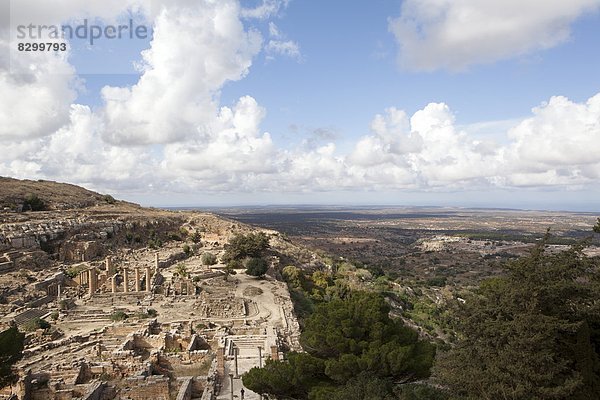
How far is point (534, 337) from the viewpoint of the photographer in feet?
30.8

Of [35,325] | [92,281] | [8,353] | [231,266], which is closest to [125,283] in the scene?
[92,281]

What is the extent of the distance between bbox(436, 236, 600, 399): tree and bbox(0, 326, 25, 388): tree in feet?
40.1

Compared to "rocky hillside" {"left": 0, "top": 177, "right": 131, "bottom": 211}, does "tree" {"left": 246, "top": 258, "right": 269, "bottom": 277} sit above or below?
below

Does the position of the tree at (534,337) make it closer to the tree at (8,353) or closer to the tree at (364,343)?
the tree at (364,343)

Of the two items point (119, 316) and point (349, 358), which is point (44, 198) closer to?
point (119, 316)

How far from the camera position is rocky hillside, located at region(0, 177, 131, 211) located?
47938 mm

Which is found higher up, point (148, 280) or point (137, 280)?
point (137, 280)

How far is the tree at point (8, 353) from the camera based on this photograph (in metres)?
11.9

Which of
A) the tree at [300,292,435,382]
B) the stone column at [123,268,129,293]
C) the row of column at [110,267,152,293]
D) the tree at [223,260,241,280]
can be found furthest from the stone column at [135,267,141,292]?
the tree at [300,292,435,382]

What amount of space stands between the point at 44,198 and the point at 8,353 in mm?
49612

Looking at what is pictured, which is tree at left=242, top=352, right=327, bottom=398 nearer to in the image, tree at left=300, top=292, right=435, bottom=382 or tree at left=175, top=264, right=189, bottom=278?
tree at left=300, top=292, right=435, bottom=382

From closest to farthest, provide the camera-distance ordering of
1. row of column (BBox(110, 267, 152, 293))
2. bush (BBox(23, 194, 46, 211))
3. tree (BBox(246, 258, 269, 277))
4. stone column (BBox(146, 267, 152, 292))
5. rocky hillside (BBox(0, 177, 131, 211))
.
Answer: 1. row of column (BBox(110, 267, 152, 293))
2. stone column (BBox(146, 267, 152, 292))
3. tree (BBox(246, 258, 269, 277))
4. rocky hillside (BBox(0, 177, 131, 211))
5. bush (BBox(23, 194, 46, 211))

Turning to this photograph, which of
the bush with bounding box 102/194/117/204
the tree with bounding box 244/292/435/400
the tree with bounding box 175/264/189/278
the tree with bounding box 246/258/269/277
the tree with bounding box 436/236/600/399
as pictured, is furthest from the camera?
the bush with bounding box 102/194/117/204

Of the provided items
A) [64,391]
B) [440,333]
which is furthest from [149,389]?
[440,333]
